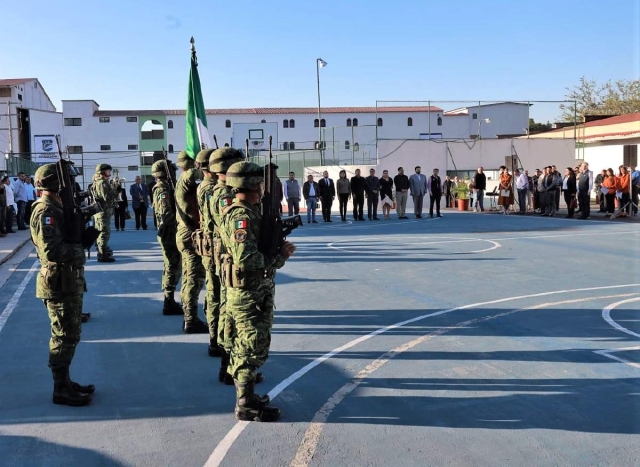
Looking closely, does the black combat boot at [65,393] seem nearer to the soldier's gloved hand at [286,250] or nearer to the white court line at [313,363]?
the white court line at [313,363]

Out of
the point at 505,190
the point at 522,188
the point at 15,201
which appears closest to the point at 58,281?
the point at 15,201

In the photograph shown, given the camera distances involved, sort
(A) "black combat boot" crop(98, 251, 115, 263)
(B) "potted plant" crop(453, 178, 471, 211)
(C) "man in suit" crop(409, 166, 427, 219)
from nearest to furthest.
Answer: (A) "black combat boot" crop(98, 251, 115, 263) → (C) "man in suit" crop(409, 166, 427, 219) → (B) "potted plant" crop(453, 178, 471, 211)

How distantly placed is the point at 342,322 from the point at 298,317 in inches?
25.6

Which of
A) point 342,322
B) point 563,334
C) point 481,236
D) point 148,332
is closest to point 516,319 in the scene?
point 563,334

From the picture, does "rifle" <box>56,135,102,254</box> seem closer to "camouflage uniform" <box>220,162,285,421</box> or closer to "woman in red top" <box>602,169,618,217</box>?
"camouflage uniform" <box>220,162,285,421</box>

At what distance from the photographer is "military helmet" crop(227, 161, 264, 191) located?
16.4 ft

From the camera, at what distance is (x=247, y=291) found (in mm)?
5008

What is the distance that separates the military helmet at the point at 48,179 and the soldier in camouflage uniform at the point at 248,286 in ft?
5.04

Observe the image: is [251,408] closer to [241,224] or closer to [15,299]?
[241,224]

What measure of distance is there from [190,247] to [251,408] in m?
3.12

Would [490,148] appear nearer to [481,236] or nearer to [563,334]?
[481,236]

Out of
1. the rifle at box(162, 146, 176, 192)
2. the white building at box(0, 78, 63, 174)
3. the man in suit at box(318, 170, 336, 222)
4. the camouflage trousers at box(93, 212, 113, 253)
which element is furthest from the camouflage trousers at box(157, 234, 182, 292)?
the white building at box(0, 78, 63, 174)

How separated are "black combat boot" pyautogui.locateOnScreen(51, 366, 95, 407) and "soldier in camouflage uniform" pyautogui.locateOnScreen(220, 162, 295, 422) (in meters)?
1.31

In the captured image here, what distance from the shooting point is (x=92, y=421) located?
5102 mm
